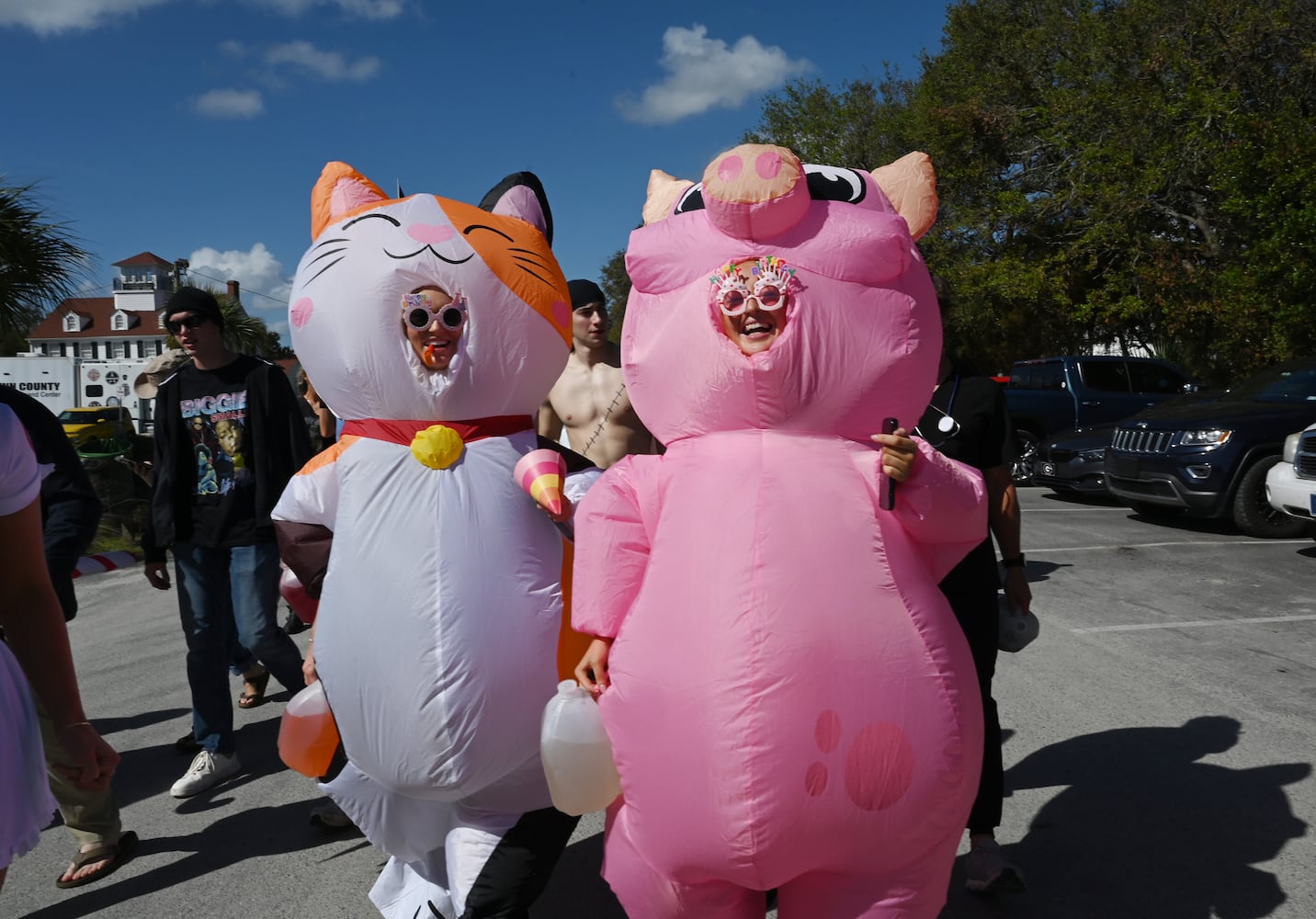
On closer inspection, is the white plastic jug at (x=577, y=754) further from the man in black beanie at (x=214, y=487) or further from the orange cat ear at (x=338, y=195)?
the man in black beanie at (x=214, y=487)

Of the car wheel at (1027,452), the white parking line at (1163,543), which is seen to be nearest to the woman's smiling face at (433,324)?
the white parking line at (1163,543)

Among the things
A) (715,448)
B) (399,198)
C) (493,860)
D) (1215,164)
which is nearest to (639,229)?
(715,448)

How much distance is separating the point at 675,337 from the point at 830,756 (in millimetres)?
955

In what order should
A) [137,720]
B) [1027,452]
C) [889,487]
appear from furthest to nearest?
1. [1027,452]
2. [137,720]
3. [889,487]

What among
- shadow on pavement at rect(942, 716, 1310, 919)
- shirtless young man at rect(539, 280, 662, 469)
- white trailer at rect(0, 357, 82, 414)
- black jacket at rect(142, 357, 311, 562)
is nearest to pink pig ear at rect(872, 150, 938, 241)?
shadow on pavement at rect(942, 716, 1310, 919)

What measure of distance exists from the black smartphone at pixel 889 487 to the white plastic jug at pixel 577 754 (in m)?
0.78

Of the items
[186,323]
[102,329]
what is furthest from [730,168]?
[102,329]

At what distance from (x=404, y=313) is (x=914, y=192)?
4.50ft

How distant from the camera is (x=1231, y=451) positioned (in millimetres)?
9070

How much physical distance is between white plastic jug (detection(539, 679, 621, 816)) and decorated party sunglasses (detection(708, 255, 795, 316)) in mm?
937

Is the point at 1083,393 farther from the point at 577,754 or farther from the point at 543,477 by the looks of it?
the point at 577,754

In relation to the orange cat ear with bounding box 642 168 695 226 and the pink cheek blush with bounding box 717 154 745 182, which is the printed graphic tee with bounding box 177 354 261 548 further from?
the pink cheek blush with bounding box 717 154 745 182

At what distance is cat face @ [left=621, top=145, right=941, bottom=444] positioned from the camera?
2164 millimetres

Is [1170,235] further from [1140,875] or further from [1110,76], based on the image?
[1140,875]
